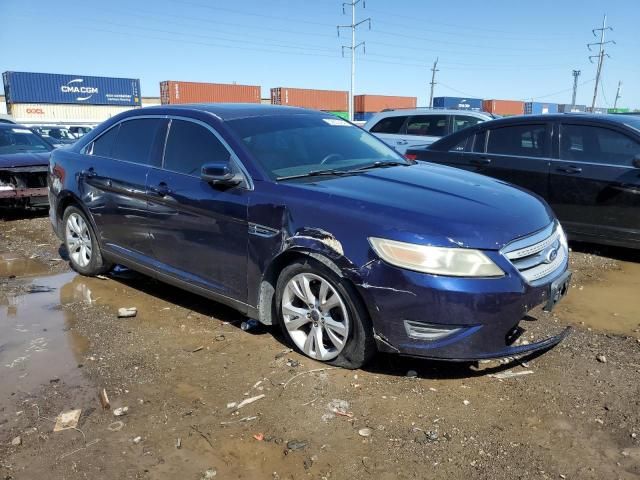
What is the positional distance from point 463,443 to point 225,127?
2.66m

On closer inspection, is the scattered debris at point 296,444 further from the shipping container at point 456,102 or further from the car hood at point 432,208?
the shipping container at point 456,102

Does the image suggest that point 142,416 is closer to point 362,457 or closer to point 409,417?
point 362,457

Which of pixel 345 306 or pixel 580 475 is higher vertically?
pixel 345 306

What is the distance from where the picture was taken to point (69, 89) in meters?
49.3

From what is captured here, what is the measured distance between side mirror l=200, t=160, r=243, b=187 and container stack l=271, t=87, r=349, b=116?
4899cm

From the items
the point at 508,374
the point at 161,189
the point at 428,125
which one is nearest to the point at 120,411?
the point at 161,189

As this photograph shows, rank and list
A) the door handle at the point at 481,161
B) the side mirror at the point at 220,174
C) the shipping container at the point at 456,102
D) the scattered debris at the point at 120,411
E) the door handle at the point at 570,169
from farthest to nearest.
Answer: the shipping container at the point at 456,102 < the door handle at the point at 481,161 < the door handle at the point at 570,169 < the side mirror at the point at 220,174 < the scattered debris at the point at 120,411

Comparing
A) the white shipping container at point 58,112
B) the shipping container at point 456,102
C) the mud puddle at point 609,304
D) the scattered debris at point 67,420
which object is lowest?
the scattered debris at point 67,420

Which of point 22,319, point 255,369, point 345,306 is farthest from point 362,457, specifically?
point 22,319

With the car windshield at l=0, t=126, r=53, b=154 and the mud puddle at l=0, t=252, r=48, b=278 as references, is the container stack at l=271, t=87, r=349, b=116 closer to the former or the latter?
the car windshield at l=0, t=126, r=53, b=154

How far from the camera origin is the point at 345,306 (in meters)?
3.22

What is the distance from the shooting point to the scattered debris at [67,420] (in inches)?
115

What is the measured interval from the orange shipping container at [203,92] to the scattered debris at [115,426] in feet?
156

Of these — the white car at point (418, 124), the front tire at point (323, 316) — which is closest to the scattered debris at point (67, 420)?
the front tire at point (323, 316)
